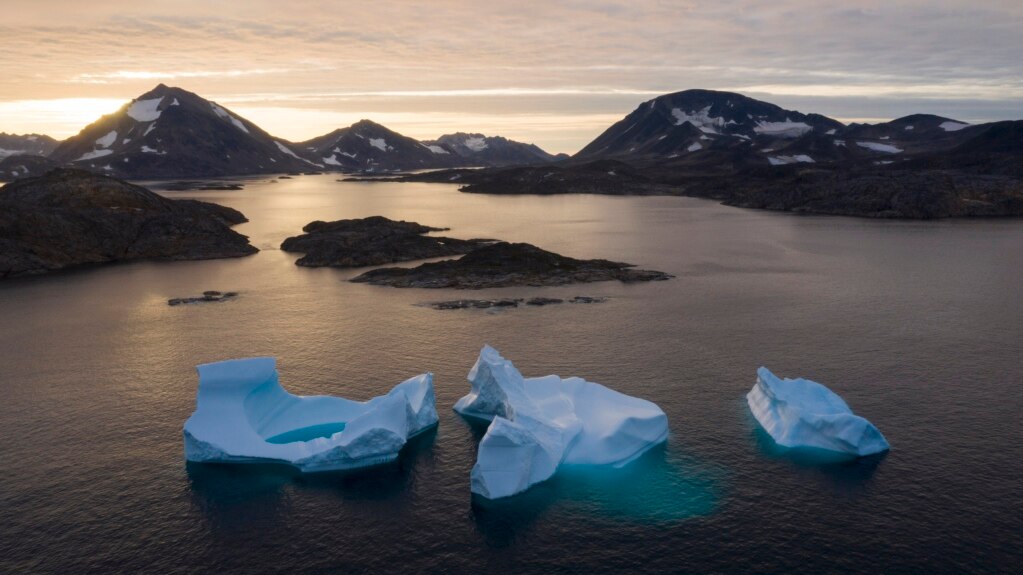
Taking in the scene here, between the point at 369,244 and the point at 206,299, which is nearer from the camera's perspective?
the point at 206,299

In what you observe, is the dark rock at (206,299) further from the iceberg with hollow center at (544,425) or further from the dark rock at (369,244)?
the iceberg with hollow center at (544,425)

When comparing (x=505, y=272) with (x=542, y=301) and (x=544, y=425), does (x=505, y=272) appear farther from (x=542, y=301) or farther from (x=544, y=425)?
(x=544, y=425)

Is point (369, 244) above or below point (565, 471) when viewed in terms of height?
above

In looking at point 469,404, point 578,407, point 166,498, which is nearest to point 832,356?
point 578,407

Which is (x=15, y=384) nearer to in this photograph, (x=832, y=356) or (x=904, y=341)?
(x=832, y=356)

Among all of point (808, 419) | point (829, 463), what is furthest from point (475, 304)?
point (829, 463)

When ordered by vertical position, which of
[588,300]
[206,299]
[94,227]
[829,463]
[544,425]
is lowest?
[829,463]
